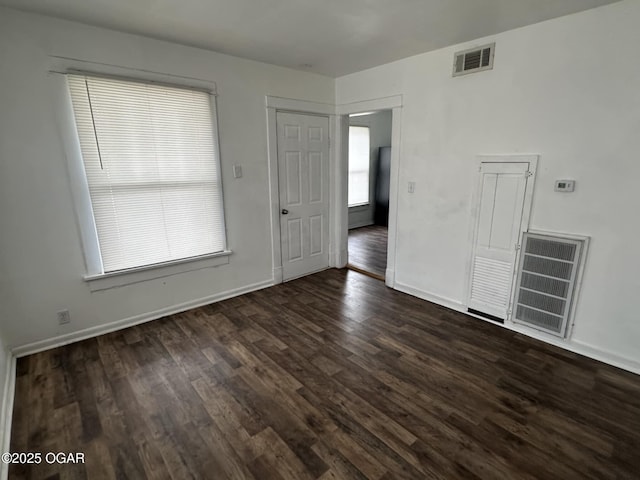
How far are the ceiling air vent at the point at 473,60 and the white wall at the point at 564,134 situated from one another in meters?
0.05

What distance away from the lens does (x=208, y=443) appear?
1.77 metres

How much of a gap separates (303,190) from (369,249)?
201 centimetres

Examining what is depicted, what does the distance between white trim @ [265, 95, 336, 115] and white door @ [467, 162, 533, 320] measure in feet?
6.79

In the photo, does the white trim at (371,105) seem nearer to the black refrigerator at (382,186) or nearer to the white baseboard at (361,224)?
the black refrigerator at (382,186)

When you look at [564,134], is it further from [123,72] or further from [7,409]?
[7,409]

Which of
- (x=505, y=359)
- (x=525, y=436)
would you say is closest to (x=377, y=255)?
(x=505, y=359)

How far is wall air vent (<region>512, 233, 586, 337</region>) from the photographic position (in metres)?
2.52

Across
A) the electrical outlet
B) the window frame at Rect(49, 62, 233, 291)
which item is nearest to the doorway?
the window frame at Rect(49, 62, 233, 291)

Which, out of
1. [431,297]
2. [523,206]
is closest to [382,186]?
[431,297]

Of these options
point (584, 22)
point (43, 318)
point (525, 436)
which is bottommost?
point (525, 436)

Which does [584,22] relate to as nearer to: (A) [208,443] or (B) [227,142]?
(B) [227,142]

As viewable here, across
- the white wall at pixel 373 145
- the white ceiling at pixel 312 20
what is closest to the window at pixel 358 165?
the white wall at pixel 373 145

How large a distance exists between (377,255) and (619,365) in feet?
10.4

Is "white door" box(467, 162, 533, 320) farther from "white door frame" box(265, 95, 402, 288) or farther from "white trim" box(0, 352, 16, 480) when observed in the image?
"white trim" box(0, 352, 16, 480)
